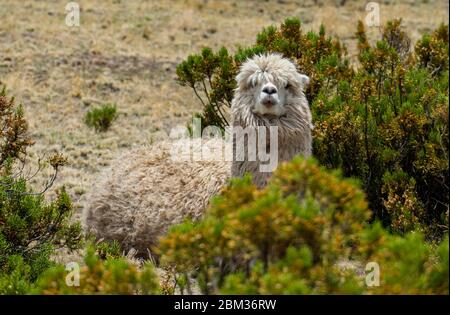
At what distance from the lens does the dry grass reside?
12.5 meters

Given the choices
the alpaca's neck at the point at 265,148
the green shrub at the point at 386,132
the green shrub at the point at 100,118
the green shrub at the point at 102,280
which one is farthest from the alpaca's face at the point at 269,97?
the green shrub at the point at 100,118

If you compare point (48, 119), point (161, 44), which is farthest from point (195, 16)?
point (48, 119)

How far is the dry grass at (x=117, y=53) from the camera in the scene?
12.5 m

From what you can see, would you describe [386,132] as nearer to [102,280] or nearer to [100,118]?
[102,280]

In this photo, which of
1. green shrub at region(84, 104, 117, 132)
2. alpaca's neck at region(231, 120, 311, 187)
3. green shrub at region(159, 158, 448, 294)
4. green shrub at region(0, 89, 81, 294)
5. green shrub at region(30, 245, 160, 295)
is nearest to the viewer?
green shrub at region(159, 158, 448, 294)

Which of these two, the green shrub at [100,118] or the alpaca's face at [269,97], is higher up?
the alpaca's face at [269,97]

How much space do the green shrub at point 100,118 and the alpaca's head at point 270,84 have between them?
23.1ft

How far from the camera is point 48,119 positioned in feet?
43.6

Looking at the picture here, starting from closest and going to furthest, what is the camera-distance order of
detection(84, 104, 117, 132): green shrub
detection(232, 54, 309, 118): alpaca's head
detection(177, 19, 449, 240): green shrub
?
detection(232, 54, 309, 118): alpaca's head, detection(177, 19, 449, 240): green shrub, detection(84, 104, 117, 132): green shrub

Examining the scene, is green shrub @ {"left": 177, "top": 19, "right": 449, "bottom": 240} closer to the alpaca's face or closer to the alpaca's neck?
the alpaca's neck

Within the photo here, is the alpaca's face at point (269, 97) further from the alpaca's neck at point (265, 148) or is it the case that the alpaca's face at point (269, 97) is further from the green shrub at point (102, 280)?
the green shrub at point (102, 280)

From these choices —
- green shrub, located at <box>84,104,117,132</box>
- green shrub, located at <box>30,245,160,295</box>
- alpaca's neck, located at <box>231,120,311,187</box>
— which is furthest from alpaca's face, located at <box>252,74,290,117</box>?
green shrub, located at <box>84,104,117,132</box>
